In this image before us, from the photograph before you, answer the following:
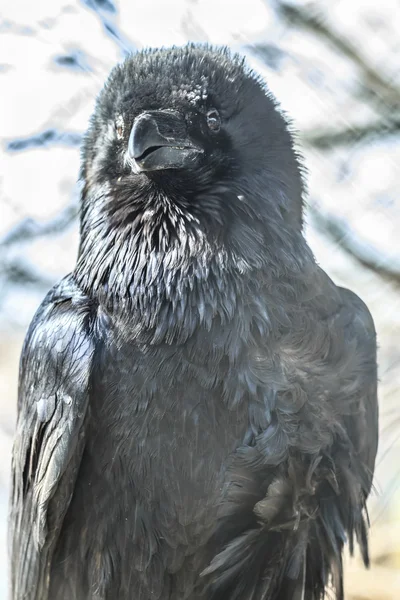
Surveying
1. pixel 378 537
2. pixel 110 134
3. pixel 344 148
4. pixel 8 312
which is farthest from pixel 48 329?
pixel 378 537

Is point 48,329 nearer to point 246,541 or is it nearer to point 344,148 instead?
point 246,541

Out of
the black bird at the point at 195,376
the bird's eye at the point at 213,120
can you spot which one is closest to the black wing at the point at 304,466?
the black bird at the point at 195,376

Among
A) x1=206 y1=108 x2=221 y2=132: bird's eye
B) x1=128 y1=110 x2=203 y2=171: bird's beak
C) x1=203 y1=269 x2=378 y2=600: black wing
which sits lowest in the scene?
x1=203 y1=269 x2=378 y2=600: black wing

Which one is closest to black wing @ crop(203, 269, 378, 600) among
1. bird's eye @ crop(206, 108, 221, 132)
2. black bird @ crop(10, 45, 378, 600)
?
black bird @ crop(10, 45, 378, 600)

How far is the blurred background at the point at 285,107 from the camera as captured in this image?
1089 millimetres

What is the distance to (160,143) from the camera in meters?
0.98

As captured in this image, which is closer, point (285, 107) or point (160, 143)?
point (160, 143)

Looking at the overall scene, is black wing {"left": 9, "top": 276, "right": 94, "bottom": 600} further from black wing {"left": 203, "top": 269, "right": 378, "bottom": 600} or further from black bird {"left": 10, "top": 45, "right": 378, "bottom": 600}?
black wing {"left": 203, "top": 269, "right": 378, "bottom": 600}

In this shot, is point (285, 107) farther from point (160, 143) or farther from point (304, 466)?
point (304, 466)

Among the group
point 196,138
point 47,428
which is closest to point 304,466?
point 47,428

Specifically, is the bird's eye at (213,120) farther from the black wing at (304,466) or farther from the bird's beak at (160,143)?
the black wing at (304,466)

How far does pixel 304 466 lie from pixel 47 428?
0.47 meters

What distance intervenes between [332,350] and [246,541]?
37 cm

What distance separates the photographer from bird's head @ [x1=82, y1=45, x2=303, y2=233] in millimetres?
1002
